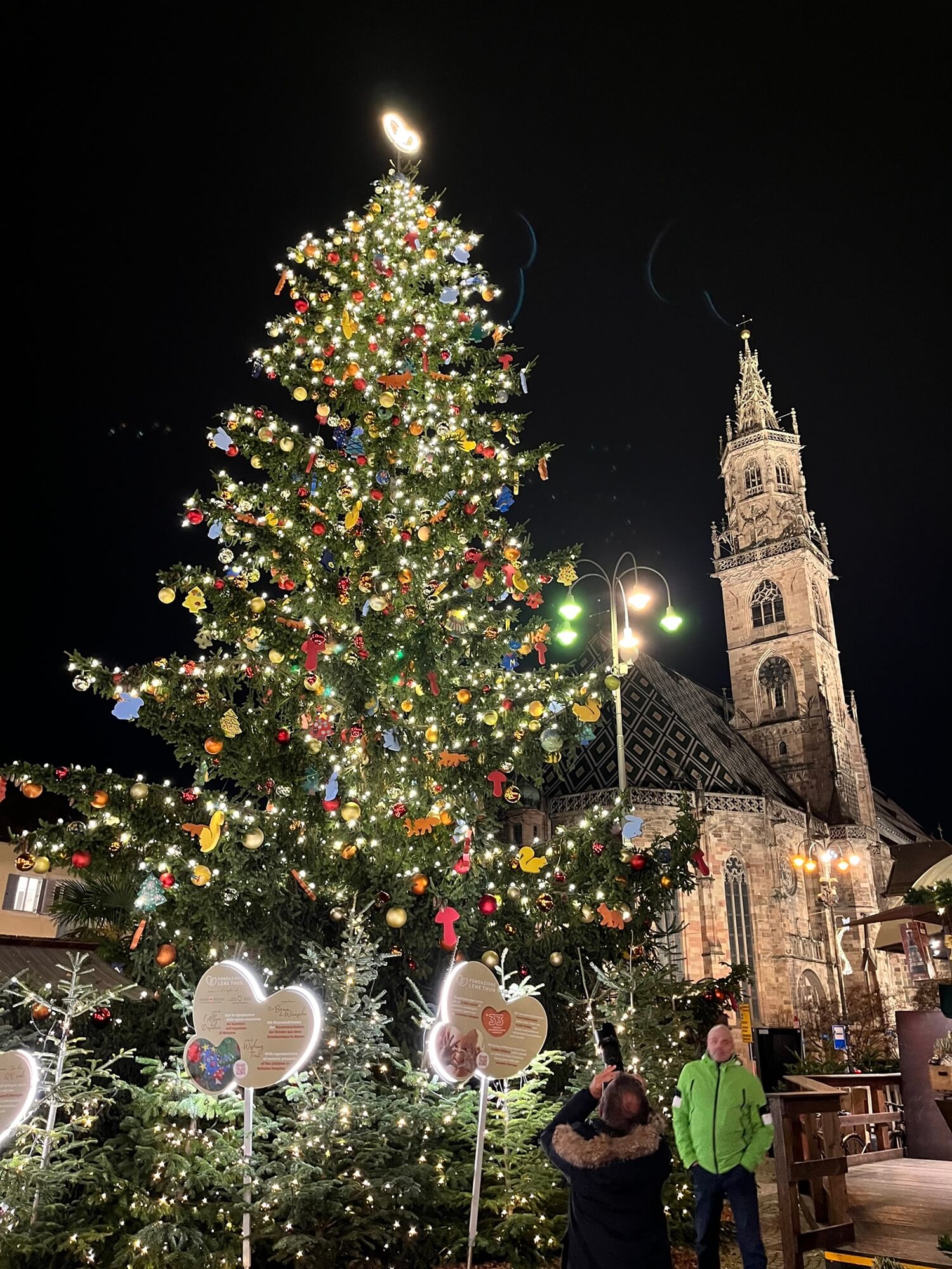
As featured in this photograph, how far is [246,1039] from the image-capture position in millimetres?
5680

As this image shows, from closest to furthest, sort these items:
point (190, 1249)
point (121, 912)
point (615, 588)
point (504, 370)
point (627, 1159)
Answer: point (627, 1159) → point (190, 1249) → point (121, 912) → point (504, 370) → point (615, 588)

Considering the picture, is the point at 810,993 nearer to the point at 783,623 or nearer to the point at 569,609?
the point at 783,623

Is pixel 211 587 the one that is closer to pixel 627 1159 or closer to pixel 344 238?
pixel 344 238

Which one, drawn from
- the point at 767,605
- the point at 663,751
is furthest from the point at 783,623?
the point at 663,751

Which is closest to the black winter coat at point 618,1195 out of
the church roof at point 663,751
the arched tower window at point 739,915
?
the church roof at point 663,751

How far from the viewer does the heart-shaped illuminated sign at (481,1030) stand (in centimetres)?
616

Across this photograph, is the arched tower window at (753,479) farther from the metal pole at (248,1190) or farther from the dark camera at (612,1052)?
the dark camera at (612,1052)

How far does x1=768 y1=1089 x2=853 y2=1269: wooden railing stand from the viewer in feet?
19.6

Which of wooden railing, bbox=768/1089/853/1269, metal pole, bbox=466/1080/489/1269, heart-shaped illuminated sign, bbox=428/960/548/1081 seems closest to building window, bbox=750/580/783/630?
wooden railing, bbox=768/1089/853/1269

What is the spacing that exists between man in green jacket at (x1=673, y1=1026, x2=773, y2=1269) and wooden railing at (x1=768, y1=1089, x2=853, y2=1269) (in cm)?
89

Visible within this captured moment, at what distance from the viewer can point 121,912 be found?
24.8ft

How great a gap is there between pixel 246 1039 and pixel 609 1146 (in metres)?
2.71

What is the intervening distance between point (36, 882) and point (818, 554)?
40102 mm

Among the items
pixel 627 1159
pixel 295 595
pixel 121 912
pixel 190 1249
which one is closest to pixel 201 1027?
pixel 190 1249
